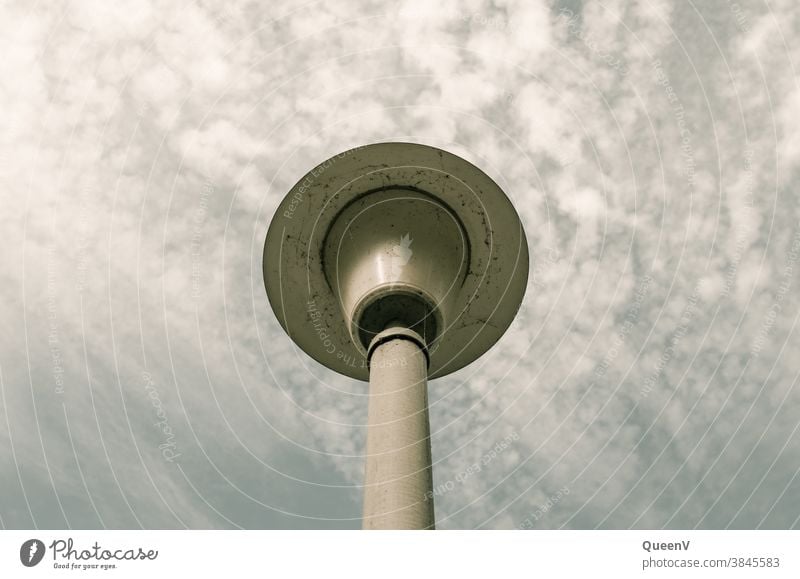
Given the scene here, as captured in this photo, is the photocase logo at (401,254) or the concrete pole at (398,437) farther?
the photocase logo at (401,254)

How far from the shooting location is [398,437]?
8.65m

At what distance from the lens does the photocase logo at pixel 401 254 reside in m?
11.4

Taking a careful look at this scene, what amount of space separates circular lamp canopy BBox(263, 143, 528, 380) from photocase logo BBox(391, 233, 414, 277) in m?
0.02

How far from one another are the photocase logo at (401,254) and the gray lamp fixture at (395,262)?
0.8 inches

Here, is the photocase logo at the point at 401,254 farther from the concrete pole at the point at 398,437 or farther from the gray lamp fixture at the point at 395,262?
the concrete pole at the point at 398,437

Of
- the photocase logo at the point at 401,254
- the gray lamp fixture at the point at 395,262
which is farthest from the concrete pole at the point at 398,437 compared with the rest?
the photocase logo at the point at 401,254

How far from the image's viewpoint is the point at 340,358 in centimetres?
1378

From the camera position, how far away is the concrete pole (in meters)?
7.91
